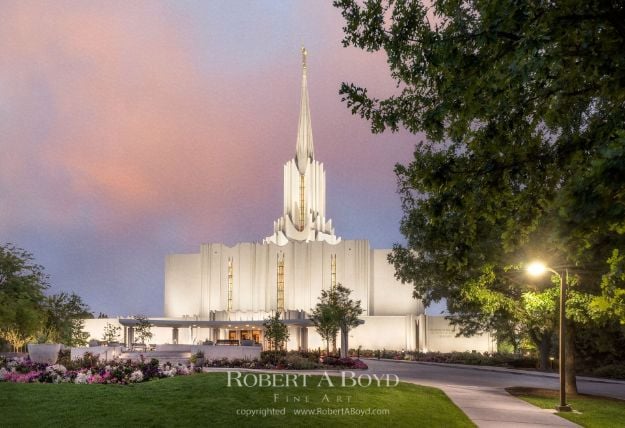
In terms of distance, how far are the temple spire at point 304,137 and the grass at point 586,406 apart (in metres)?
68.9

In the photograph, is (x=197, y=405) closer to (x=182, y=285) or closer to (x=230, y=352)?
(x=230, y=352)

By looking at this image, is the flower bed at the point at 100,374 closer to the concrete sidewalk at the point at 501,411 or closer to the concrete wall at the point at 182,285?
the concrete sidewalk at the point at 501,411

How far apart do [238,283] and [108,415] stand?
69.8 meters

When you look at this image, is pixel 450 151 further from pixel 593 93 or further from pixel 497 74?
pixel 497 74

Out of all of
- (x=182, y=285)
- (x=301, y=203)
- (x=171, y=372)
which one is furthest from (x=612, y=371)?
(x=182, y=285)

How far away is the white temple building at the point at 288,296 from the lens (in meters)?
75.2

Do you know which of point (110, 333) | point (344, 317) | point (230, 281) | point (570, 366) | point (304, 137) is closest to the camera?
point (570, 366)

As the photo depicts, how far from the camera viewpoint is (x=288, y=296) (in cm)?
Result: 8019

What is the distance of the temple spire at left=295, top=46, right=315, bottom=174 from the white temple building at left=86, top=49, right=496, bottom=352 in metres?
11.3

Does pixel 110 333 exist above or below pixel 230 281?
below

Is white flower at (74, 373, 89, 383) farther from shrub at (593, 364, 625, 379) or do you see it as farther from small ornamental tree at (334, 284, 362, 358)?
small ornamental tree at (334, 284, 362, 358)

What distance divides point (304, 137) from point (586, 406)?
77267mm

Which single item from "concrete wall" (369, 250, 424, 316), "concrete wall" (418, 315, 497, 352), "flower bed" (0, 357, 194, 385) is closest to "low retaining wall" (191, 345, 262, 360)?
"flower bed" (0, 357, 194, 385)

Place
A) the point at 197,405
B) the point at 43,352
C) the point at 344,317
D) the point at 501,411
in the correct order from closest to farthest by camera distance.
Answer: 1. the point at 197,405
2. the point at 501,411
3. the point at 43,352
4. the point at 344,317
